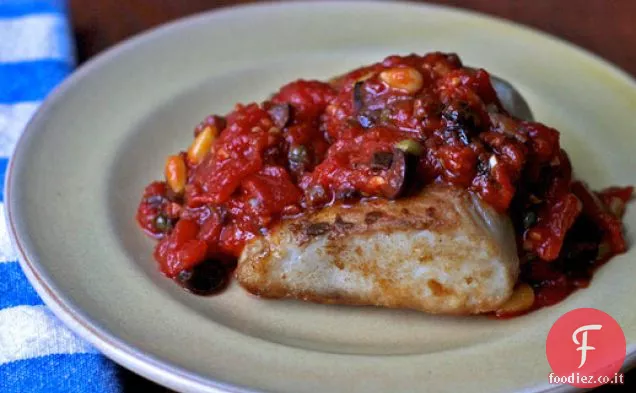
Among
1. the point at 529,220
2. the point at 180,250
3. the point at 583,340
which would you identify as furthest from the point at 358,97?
the point at 583,340

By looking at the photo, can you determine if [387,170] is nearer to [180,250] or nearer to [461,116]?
[461,116]

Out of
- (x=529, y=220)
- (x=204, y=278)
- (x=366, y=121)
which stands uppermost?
(x=366, y=121)

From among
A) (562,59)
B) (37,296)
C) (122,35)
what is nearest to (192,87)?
(122,35)

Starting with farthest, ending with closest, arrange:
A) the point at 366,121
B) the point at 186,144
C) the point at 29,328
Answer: the point at 186,144 → the point at 366,121 → the point at 29,328

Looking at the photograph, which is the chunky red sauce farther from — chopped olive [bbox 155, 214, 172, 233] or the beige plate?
the beige plate

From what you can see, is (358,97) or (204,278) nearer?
(204,278)

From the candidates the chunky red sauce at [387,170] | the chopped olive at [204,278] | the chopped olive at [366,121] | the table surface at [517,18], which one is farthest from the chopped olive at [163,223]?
the table surface at [517,18]

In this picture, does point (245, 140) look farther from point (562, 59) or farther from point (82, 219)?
point (562, 59)
